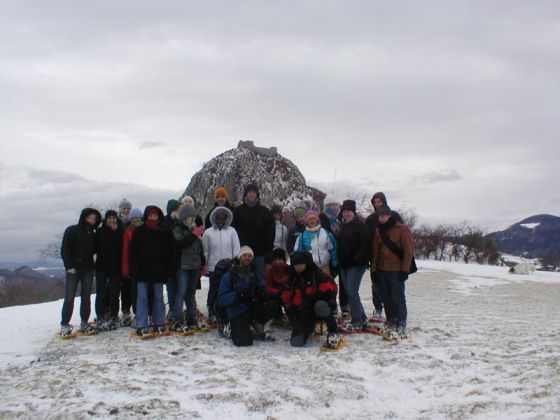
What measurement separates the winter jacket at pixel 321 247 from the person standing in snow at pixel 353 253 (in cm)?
16

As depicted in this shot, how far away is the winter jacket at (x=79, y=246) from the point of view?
21.9ft

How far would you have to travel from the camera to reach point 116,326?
23.4ft

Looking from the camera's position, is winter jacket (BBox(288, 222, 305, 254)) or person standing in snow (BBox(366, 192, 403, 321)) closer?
person standing in snow (BBox(366, 192, 403, 321))

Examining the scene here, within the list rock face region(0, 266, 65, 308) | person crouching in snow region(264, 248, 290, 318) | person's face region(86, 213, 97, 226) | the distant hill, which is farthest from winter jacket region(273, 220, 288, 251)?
the distant hill

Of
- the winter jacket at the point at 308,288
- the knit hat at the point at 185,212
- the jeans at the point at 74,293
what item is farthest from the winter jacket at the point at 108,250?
the winter jacket at the point at 308,288

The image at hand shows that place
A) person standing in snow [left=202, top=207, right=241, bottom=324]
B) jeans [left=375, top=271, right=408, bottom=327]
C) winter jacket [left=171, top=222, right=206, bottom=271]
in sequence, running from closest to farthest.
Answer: jeans [left=375, top=271, right=408, bottom=327], winter jacket [left=171, top=222, right=206, bottom=271], person standing in snow [left=202, top=207, right=241, bottom=324]

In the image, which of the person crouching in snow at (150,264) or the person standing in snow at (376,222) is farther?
the person standing in snow at (376,222)

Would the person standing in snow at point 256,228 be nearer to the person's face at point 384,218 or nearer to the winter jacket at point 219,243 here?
the winter jacket at point 219,243

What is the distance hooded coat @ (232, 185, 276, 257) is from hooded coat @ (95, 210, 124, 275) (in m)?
1.89

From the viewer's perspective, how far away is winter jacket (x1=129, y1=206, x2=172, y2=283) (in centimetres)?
654

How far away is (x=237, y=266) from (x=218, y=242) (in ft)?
2.08

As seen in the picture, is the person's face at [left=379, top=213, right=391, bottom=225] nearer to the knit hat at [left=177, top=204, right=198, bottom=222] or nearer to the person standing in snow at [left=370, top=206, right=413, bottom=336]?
the person standing in snow at [left=370, top=206, right=413, bottom=336]

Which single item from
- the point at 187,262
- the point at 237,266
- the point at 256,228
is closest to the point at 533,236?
the point at 256,228

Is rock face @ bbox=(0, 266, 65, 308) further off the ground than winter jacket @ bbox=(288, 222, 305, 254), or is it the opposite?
winter jacket @ bbox=(288, 222, 305, 254)
